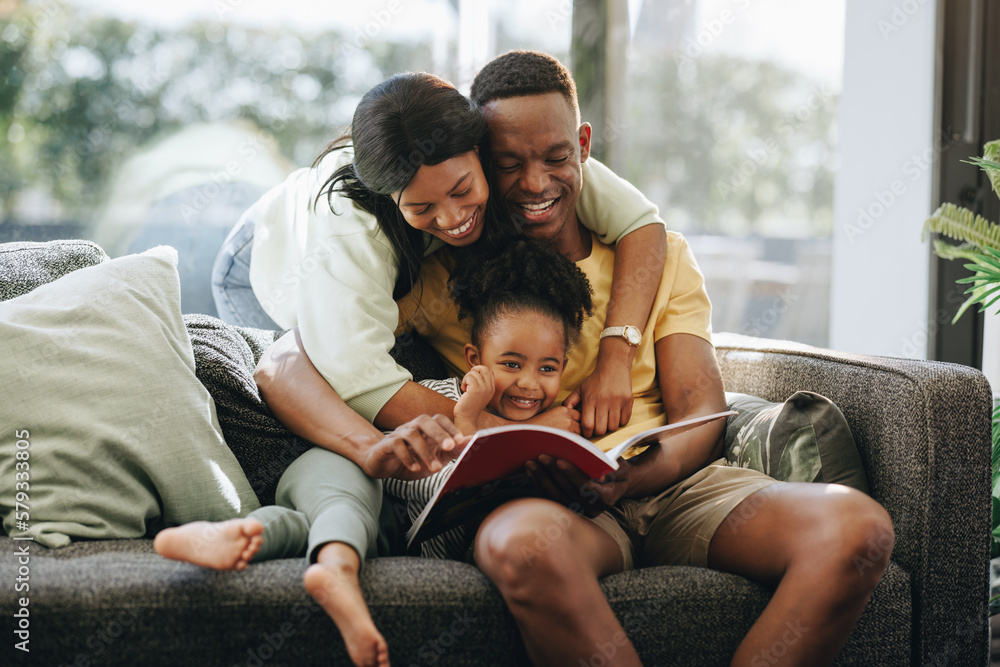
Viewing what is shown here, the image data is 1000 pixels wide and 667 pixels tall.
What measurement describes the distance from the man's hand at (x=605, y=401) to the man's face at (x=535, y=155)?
1.03ft

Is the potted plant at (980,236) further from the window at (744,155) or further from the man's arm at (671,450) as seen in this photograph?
the window at (744,155)

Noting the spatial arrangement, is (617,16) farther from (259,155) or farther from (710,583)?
(710,583)

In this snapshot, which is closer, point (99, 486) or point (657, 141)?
point (99, 486)

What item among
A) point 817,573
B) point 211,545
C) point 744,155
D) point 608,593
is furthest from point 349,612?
point 744,155

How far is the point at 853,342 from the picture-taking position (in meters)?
2.74

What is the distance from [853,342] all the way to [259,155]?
2194mm

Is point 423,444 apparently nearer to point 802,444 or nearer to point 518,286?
point 518,286

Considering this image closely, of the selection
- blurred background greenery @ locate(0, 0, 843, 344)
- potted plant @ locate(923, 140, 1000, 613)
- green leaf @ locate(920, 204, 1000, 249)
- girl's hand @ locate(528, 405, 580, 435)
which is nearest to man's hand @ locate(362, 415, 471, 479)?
girl's hand @ locate(528, 405, 580, 435)

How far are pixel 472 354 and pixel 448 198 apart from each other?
0.96 ft

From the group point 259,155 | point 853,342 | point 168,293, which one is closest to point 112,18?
point 259,155

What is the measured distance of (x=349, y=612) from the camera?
83 centimetres

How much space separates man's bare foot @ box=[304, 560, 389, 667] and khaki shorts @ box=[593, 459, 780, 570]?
412 mm

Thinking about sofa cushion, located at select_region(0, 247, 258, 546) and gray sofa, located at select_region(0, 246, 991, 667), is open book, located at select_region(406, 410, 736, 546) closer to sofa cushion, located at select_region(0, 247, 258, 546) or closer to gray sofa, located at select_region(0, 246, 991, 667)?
gray sofa, located at select_region(0, 246, 991, 667)

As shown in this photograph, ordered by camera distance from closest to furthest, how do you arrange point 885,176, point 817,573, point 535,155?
1. point 817,573
2. point 535,155
3. point 885,176
